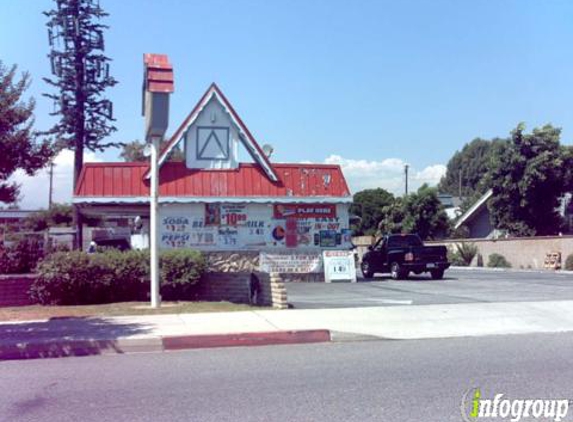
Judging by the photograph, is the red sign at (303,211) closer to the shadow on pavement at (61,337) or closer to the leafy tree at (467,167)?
the shadow on pavement at (61,337)

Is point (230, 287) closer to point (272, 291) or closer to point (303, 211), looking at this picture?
point (272, 291)

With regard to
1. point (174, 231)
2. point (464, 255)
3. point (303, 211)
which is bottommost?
point (464, 255)

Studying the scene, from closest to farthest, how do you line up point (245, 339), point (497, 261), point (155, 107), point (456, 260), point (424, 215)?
point (245, 339) < point (155, 107) < point (497, 261) < point (456, 260) < point (424, 215)

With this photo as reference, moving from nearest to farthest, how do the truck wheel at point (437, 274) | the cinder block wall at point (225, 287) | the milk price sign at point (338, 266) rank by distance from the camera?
the cinder block wall at point (225, 287), the milk price sign at point (338, 266), the truck wheel at point (437, 274)

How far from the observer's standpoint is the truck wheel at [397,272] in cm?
2547

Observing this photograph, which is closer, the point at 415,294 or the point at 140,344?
the point at 140,344

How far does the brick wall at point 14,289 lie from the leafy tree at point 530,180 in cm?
2666

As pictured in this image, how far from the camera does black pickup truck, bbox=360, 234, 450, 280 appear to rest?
82.4 ft

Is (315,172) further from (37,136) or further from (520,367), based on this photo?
(520,367)

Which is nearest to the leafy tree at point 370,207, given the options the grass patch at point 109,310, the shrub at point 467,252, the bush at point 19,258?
the shrub at point 467,252

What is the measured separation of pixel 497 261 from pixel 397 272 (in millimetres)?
12236

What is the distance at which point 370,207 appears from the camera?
210 feet

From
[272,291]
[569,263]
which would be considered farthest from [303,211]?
[569,263]

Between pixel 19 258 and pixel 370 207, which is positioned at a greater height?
pixel 370 207
